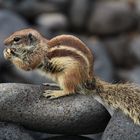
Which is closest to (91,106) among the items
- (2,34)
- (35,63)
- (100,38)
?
(35,63)

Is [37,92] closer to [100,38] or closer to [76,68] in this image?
[76,68]

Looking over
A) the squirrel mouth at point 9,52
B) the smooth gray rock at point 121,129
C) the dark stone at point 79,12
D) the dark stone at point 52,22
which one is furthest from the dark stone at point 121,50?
the smooth gray rock at point 121,129

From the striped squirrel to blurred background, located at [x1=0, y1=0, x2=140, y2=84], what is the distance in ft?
27.1

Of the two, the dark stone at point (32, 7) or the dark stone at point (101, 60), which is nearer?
the dark stone at point (101, 60)

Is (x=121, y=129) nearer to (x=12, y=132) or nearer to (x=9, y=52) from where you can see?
(x=12, y=132)

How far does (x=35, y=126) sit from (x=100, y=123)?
1.18ft

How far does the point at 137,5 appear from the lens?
43.8ft

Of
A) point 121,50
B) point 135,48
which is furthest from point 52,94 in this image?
point 121,50

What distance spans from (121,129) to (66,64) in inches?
18.5

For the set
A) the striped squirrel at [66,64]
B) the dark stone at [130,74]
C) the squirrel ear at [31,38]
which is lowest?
the dark stone at [130,74]

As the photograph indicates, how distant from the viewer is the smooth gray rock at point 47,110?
147 inches

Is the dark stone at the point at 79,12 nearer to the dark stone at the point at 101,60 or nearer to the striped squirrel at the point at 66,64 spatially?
the dark stone at the point at 101,60

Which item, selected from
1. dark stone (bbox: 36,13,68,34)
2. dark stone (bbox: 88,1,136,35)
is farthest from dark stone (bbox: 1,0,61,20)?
dark stone (bbox: 88,1,136,35)

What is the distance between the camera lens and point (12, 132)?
3746 mm
